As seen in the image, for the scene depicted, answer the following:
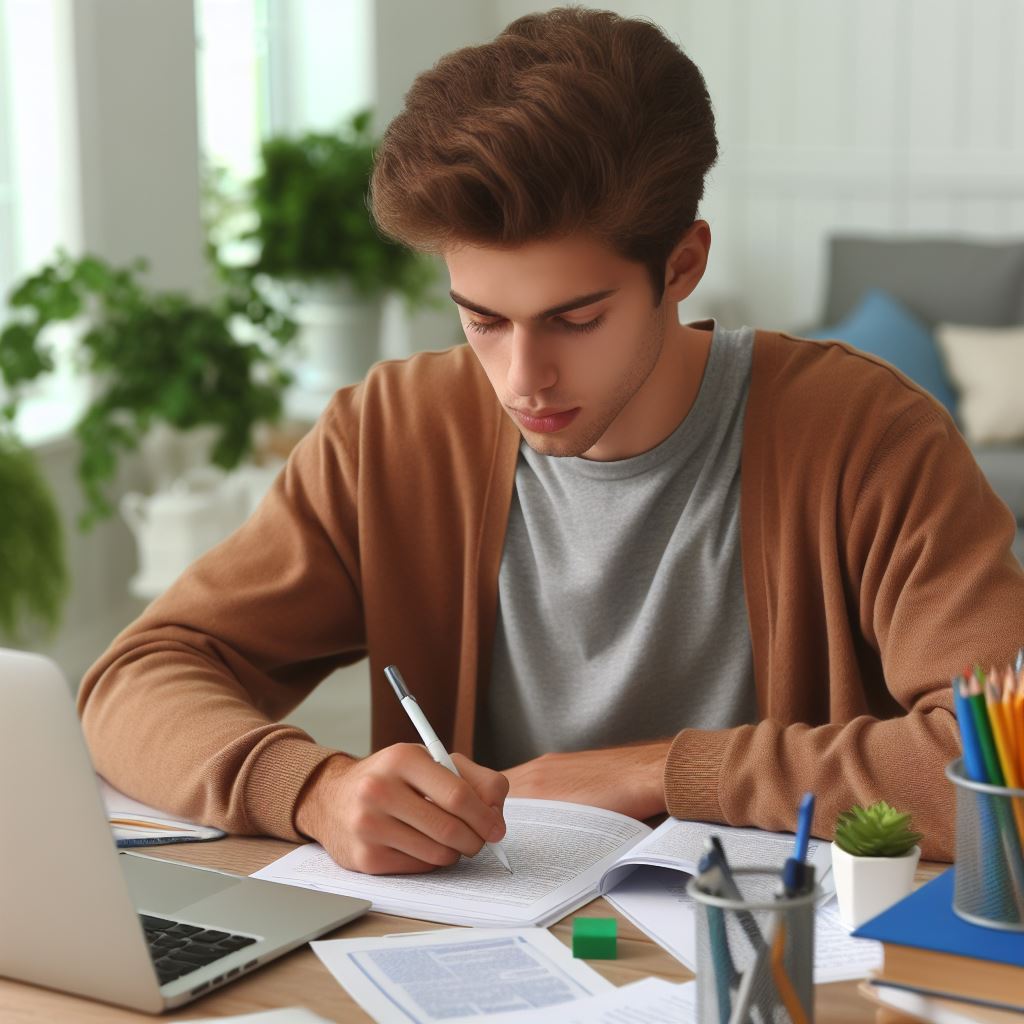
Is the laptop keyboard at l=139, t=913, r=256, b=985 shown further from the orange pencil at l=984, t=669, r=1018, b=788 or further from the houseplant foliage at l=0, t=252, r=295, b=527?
the houseplant foliage at l=0, t=252, r=295, b=527

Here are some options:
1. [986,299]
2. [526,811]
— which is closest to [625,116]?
[526,811]

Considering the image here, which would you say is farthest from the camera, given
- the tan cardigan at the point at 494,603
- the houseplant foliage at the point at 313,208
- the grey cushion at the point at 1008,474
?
the houseplant foliage at the point at 313,208

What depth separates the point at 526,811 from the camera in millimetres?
1301

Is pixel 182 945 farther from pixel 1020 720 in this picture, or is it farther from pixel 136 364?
pixel 136 364

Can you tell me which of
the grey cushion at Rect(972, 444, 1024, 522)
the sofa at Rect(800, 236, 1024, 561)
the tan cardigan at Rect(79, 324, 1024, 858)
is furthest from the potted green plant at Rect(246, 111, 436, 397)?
the tan cardigan at Rect(79, 324, 1024, 858)

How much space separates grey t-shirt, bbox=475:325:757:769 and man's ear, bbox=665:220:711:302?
0.13m

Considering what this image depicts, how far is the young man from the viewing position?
126cm

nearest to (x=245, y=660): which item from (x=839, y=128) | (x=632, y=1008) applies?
(x=632, y=1008)

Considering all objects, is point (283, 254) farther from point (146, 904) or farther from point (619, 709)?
point (146, 904)

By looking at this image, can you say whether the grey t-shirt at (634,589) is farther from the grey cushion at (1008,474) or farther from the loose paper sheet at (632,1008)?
the grey cushion at (1008,474)

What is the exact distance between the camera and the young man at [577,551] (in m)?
1.26

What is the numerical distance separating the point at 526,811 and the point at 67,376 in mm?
2816

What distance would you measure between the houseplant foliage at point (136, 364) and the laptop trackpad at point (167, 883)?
2115mm

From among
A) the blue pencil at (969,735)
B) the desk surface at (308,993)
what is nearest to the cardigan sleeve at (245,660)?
the desk surface at (308,993)
